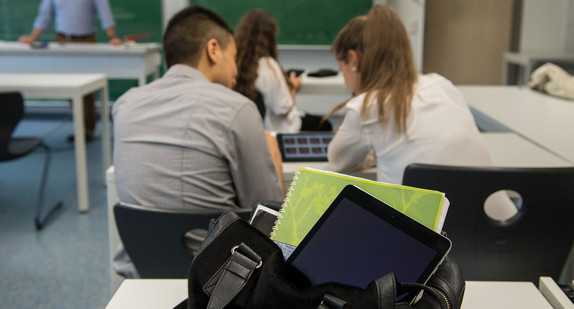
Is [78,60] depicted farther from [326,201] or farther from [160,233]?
[326,201]

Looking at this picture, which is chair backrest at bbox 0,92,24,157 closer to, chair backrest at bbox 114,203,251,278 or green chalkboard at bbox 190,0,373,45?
chair backrest at bbox 114,203,251,278

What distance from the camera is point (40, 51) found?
5008 millimetres

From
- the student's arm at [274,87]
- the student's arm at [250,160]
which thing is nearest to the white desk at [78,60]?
the student's arm at [274,87]

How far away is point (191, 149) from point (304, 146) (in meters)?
0.57

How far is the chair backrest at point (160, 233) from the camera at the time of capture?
123 cm

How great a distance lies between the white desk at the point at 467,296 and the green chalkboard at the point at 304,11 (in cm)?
546

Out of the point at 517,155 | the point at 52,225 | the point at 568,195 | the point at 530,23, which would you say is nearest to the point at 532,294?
the point at 568,195

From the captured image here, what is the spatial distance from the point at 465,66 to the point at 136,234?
489 centimetres

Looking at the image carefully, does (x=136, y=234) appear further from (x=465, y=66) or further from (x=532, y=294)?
(x=465, y=66)

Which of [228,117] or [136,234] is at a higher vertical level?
[228,117]

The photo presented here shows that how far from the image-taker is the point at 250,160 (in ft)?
4.89

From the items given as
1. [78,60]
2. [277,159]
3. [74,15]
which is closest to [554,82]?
[277,159]

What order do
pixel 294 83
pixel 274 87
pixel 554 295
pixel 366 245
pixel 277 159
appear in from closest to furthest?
1. pixel 366 245
2. pixel 554 295
3. pixel 277 159
4. pixel 274 87
5. pixel 294 83

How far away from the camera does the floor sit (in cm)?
235
